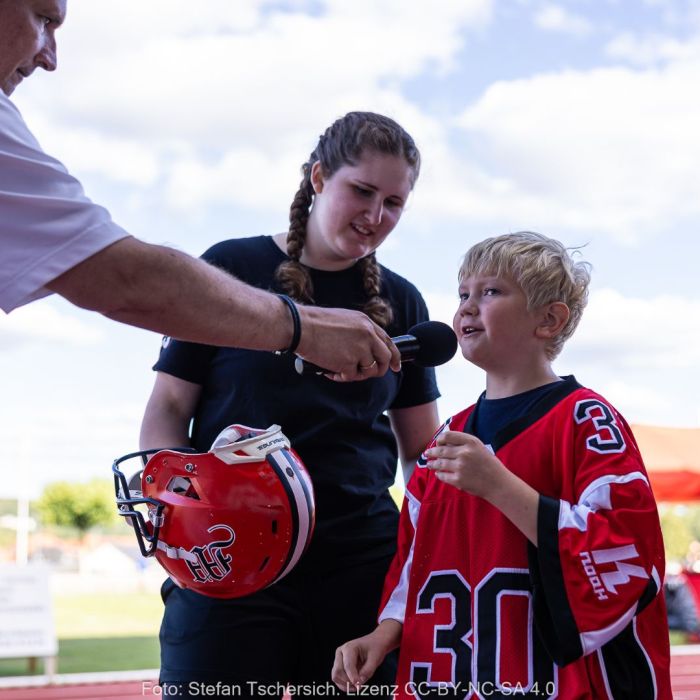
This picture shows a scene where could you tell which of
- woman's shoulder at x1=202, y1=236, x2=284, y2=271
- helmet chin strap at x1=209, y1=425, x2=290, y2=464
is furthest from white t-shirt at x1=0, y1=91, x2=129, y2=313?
woman's shoulder at x1=202, y1=236, x2=284, y2=271

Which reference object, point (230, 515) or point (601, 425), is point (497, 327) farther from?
point (230, 515)

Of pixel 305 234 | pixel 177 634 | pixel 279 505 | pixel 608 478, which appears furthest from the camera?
pixel 305 234

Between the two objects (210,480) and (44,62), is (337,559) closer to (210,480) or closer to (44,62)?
(210,480)

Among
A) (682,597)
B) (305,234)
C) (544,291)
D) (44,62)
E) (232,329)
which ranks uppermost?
(44,62)

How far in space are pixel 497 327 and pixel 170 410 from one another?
0.80 metres

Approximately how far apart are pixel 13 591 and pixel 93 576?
67.6 ft

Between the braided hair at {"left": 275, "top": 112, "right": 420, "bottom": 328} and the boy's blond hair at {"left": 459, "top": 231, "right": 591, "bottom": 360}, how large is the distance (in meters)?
0.24

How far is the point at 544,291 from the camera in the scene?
7.43 ft

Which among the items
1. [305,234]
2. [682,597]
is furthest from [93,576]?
[305,234]

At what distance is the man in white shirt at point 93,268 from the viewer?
1.55 metres

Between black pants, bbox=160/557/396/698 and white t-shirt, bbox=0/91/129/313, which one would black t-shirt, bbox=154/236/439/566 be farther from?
white t-shirt, bbox=0/91/129/313

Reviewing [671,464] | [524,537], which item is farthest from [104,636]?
[524,537]

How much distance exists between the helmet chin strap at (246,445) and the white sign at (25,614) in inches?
246

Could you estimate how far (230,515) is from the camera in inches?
80.7
